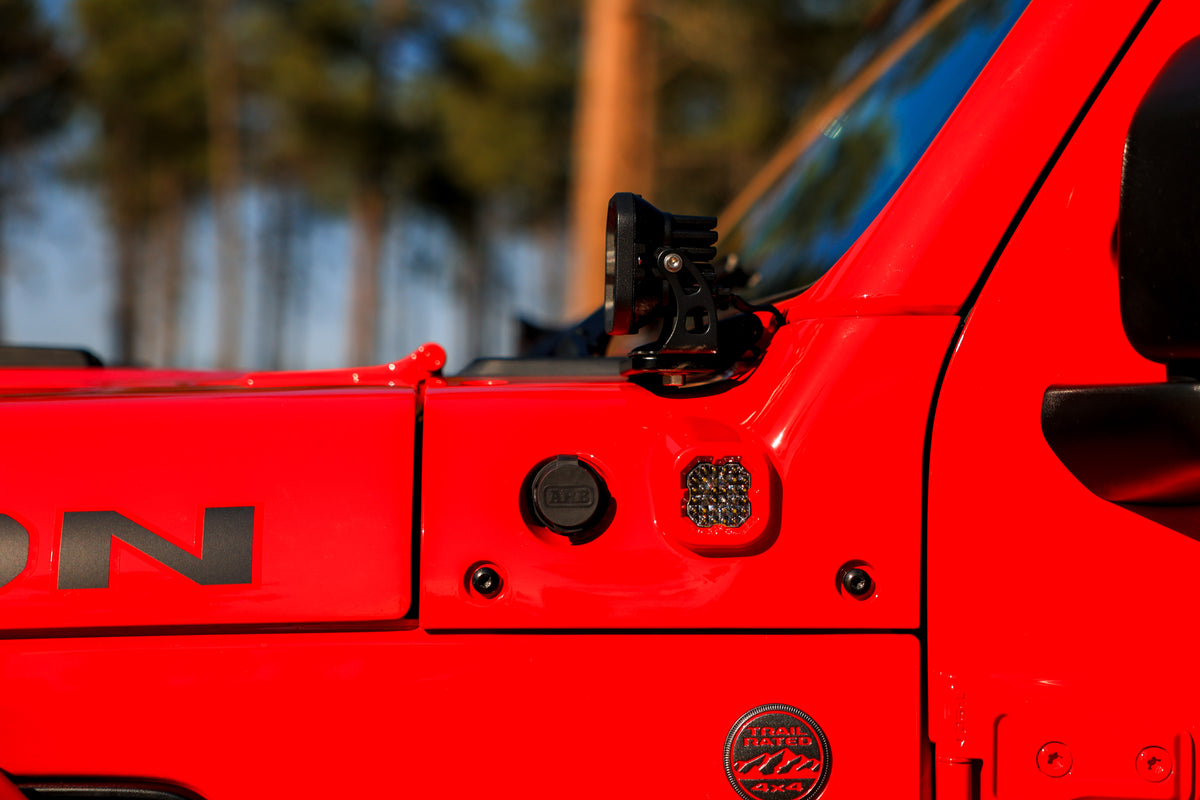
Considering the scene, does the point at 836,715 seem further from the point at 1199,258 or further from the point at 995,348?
the point at 1199,258

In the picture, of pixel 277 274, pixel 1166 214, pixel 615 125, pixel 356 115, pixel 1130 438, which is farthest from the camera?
pixel 277 274

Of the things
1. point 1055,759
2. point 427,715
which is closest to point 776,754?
point 1055,759

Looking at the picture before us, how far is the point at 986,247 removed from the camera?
1.35 metres

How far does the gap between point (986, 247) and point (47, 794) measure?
56.8 inches

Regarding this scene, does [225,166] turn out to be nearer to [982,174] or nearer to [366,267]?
[366,267]

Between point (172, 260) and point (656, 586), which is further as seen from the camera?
point (172, 260)

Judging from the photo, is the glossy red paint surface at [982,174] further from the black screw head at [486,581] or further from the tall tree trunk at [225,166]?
the tall tree trunk at [225,166]

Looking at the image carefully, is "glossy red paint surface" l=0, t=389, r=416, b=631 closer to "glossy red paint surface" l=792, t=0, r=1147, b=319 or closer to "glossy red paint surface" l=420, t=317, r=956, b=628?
"glossy red paint surface" l=420, t=317, r=956, b=628

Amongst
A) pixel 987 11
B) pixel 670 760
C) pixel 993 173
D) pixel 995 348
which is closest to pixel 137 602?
pixel 670 760

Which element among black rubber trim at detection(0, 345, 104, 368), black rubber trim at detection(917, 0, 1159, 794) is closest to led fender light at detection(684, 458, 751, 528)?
black rubber trim at detection(917, 0, 1159, 794)

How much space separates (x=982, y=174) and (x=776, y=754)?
837 millimetres

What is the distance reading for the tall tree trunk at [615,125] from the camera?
6977 millimetres

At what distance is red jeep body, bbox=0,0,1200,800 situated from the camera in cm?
127

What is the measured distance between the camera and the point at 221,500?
4.29 ft
